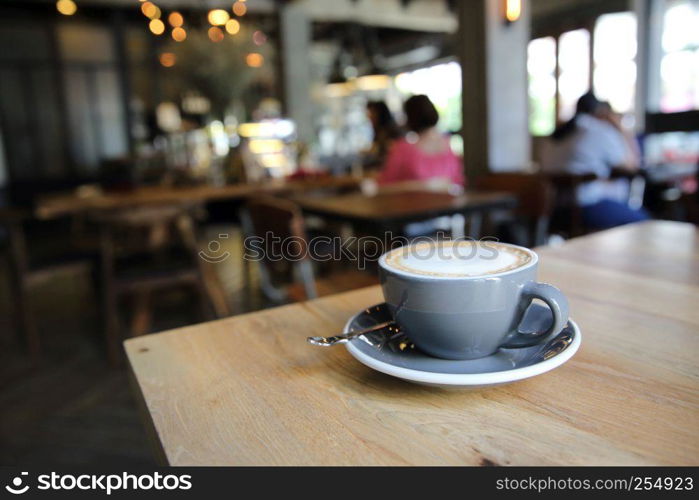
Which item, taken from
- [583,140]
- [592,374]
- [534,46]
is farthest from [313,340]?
[534,46]

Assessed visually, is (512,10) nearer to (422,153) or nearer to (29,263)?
(422,153)

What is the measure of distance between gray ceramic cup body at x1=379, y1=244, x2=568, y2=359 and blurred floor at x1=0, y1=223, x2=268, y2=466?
1.59m

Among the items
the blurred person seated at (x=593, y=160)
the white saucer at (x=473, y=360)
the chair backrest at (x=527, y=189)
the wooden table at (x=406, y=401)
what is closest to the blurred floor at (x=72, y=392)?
the wooden table at (x=406, y=401)

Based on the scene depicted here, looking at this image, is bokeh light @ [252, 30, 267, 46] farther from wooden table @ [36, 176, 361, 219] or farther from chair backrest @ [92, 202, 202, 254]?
chair backrest @ [92, 202, 202, 254]

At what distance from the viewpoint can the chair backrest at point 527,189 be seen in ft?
9.55

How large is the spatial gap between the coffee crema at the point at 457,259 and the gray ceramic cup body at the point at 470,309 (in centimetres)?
1

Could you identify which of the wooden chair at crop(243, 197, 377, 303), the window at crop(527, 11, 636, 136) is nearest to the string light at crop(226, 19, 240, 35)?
the wooden chair at crop(243, 197, 377, 303)

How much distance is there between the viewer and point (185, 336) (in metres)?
0.73

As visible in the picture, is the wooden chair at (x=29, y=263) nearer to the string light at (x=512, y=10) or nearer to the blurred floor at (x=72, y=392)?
the blurred floor at (x=72, y=392)

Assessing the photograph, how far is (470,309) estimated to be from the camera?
52 centimetres

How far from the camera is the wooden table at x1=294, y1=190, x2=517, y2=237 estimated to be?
7.51 ft

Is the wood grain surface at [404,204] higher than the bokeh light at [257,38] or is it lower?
lower

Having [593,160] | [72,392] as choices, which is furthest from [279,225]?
[593,160]

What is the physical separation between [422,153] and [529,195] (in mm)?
955
